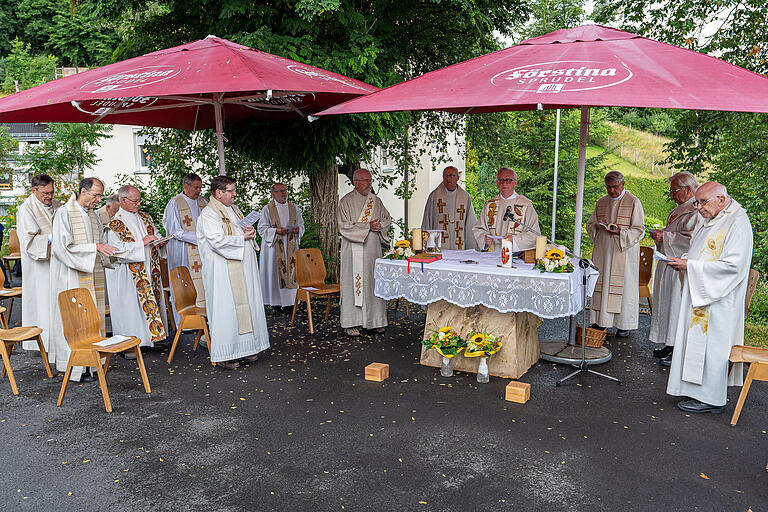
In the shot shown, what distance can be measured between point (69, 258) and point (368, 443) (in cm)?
347

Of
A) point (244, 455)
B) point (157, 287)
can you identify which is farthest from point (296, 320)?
point (244, 455)

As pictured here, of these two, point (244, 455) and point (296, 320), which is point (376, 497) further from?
point (296, 320)

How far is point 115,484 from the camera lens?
13.4 ft

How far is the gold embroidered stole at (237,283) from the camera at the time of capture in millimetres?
6492

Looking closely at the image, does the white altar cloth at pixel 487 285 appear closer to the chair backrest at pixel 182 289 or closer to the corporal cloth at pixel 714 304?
the corporal cloth at pixel 714 304

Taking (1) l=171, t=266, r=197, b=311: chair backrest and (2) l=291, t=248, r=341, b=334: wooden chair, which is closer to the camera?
(1) l=171, t=266, r=197, b=311: chair backrest

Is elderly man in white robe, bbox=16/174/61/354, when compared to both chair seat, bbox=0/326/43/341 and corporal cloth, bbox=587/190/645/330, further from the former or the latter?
corporal cloth, bbox=587/190/645/330

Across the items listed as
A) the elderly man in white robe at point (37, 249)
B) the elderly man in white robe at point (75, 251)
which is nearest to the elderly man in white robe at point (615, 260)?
the elderly man in white robe at point (75, 251)

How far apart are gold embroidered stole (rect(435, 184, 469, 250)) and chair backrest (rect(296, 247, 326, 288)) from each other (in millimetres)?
1714

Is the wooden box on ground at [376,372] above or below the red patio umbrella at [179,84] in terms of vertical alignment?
below

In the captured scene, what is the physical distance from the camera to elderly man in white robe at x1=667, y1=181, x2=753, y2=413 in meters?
5.05

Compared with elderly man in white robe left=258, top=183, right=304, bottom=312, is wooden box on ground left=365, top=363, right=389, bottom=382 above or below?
below

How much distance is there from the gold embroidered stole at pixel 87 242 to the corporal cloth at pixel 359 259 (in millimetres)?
2690

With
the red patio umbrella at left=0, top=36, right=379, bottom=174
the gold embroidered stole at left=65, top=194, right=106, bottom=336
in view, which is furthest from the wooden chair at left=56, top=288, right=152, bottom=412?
the red patio umbrella at left=0, top=36, right=379, bottom=174
